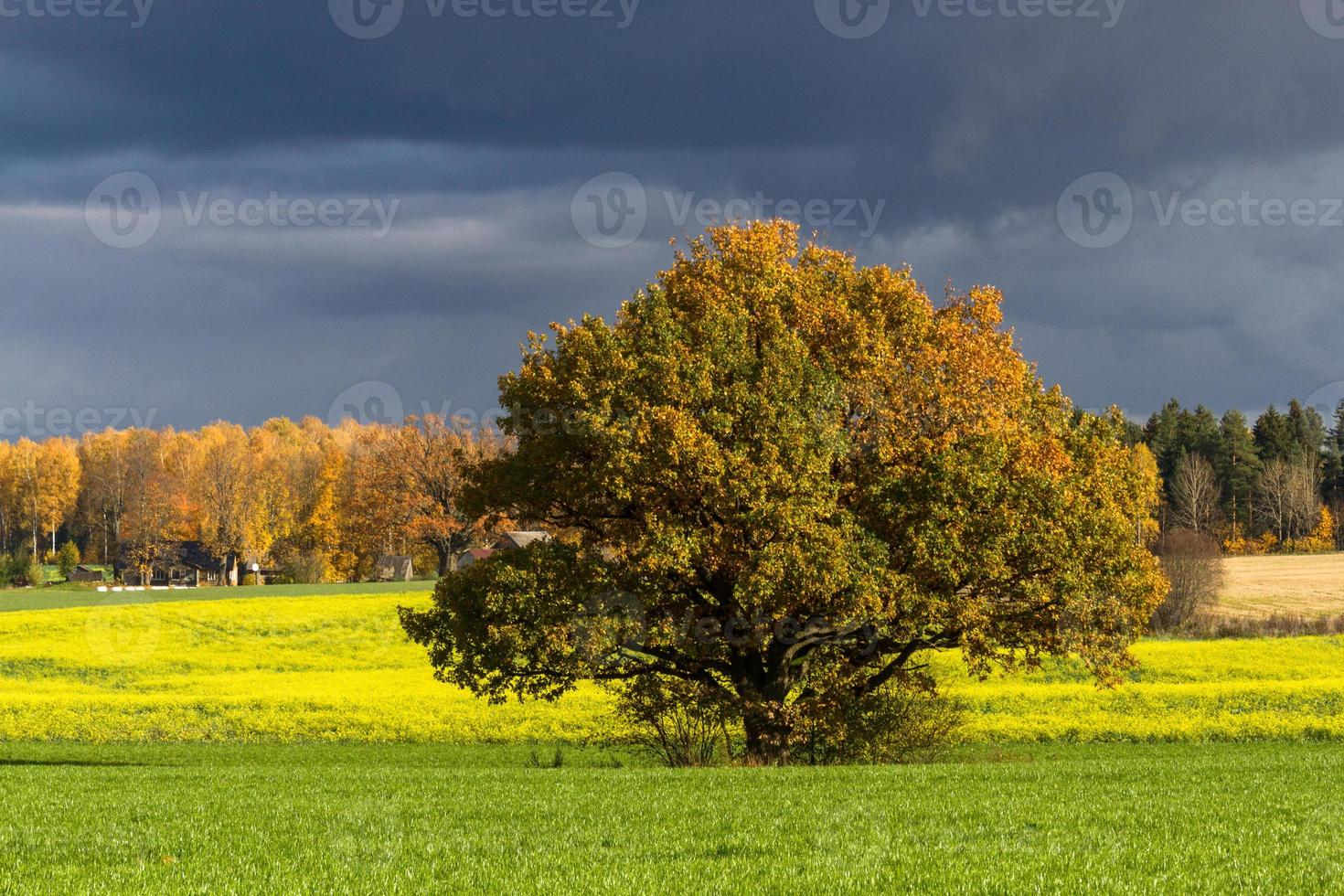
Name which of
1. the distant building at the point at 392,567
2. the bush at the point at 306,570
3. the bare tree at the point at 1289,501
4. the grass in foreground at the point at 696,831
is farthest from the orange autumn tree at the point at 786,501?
the bare tree at the point at 1289,501

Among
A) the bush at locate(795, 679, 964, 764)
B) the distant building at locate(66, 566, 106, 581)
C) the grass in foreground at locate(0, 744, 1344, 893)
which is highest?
the distant building at locate(66, 566, 106, 581)

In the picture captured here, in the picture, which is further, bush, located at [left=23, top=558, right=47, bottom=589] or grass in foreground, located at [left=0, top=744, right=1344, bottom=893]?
bush, located at [left=23, top=558, right=47, bottom=589]

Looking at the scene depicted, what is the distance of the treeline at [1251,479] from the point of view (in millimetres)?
132125

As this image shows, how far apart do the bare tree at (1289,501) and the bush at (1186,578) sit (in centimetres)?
7591

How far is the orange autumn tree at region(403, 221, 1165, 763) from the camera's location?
24.2 metres

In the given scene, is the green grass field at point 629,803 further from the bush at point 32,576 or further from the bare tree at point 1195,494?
the bare tree at point 1195,494

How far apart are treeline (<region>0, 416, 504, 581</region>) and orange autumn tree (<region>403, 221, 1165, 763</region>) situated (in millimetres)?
68827

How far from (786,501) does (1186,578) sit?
153 feet

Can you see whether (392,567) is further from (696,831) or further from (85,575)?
(696,831)

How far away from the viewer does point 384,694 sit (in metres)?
44.3

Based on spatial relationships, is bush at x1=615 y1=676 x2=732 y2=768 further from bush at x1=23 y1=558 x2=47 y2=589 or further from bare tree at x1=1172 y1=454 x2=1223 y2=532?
bare tree at x1=1172 y1=454 x2=1223 y2=532

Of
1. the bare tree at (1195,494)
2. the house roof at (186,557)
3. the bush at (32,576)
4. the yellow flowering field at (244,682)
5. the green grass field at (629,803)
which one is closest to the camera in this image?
the green grass field at (629,803)

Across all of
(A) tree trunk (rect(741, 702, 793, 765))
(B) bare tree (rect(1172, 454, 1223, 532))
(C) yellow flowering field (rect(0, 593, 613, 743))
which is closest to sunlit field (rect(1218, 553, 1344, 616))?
(B) bare tree (rect(1172, 454, 1223, 532))

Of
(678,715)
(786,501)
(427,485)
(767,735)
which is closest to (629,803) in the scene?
(786,501)
